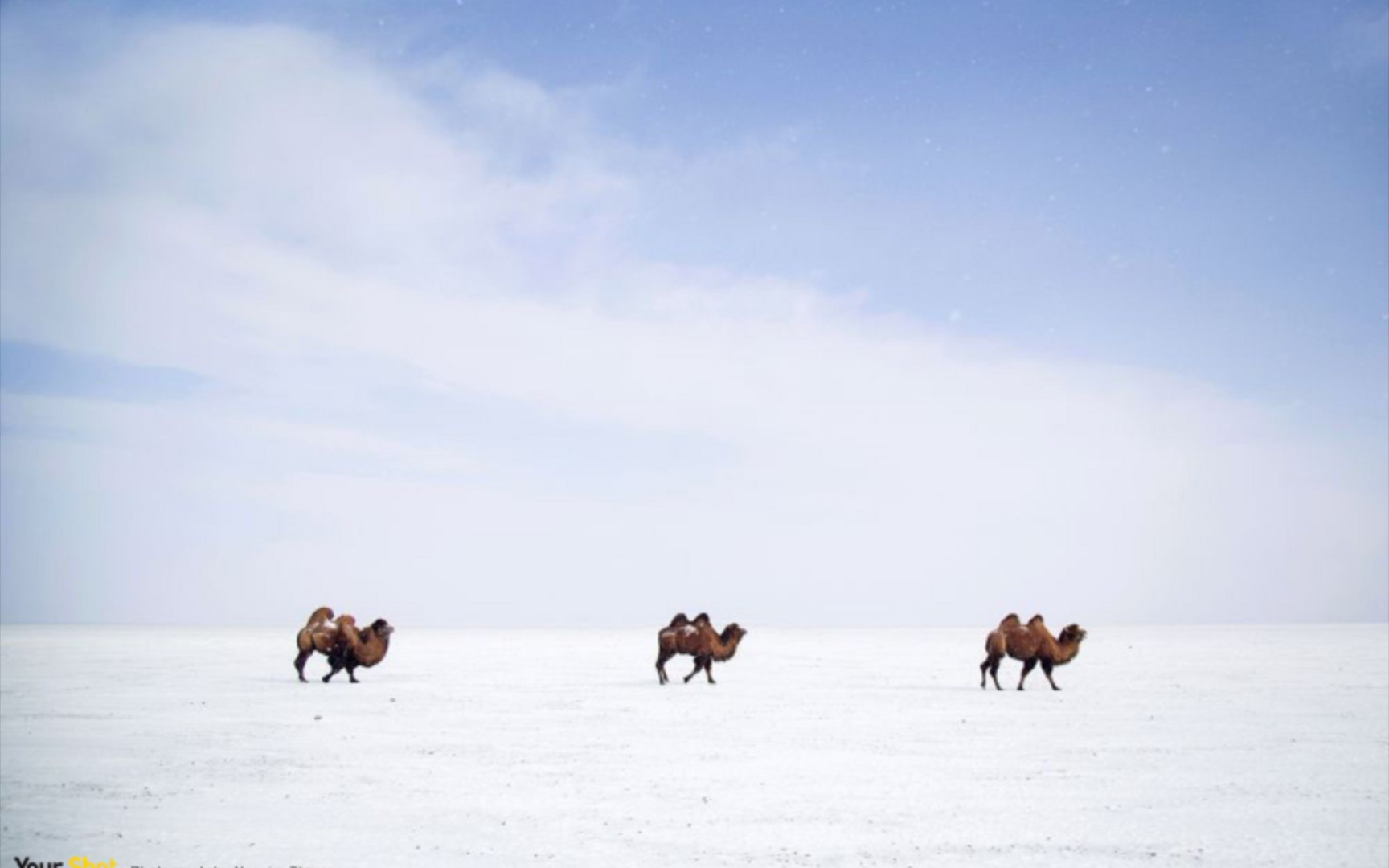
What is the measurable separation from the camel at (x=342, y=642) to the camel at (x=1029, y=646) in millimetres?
11957

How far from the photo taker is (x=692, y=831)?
8.67 m

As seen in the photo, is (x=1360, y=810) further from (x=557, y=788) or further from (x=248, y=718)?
(x=248, y=718)

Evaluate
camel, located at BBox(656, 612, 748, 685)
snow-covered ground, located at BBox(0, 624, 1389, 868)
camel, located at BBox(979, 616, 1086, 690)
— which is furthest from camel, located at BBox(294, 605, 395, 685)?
camel, located at BBox(979, 616, 1086, 690)

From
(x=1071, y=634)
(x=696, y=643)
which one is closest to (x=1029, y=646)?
(x=1071, y=634)

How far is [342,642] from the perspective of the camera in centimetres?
2216

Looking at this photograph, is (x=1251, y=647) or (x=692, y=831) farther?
(x=1251, y=647)

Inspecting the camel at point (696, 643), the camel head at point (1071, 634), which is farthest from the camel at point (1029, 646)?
the camel at point (696, 643)

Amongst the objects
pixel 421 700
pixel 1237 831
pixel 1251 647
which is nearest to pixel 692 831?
pixel 1237 831

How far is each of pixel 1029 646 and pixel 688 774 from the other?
478 inches

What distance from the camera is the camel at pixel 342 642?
22125 millimetres

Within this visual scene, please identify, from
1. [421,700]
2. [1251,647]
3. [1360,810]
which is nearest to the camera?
[1360,810]

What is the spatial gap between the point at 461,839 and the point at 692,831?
1.76 metres

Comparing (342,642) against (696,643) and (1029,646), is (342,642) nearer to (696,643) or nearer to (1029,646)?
(696,643)

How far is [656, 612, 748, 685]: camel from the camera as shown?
22.5m
